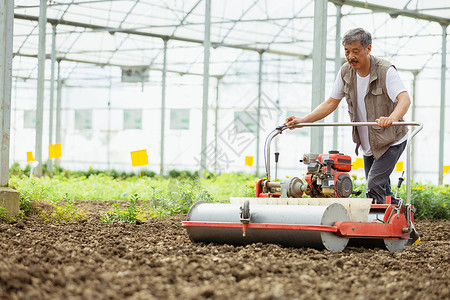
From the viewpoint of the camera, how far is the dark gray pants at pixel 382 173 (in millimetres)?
4531

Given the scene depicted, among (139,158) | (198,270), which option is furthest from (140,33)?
(198,270)

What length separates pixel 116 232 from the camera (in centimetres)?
494

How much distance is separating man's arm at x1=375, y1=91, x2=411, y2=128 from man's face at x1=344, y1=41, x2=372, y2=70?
0.35 metres

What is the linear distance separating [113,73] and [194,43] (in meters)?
3.78

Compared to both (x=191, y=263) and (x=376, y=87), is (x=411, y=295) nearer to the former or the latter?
(x=191, y=263)

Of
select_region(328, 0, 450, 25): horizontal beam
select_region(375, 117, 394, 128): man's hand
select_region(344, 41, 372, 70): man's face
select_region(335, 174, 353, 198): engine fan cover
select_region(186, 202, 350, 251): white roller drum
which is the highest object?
select_region(328, 0, 450, 25): horizontal beam

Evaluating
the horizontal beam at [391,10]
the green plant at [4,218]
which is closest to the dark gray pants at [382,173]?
the green plant at [4,218]

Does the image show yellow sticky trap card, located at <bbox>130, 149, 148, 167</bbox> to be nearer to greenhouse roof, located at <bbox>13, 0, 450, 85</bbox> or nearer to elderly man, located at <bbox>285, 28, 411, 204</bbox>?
elderly man, located at <bbox>285, 28, 411, 204</bbox>

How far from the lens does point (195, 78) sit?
24000 millimetres

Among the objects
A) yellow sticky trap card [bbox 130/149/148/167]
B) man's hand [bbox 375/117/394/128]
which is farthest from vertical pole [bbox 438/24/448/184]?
man's hand [bbox 375/117/394/128]

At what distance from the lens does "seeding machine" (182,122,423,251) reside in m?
3.91

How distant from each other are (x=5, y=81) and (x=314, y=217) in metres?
3.52

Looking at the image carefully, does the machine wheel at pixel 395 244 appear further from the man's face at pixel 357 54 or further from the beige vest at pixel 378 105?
the man's face at pixel 357 54

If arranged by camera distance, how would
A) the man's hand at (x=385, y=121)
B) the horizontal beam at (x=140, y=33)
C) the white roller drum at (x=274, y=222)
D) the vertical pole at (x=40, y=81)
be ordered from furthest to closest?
the horizontal beam at (x=140, y=33)
the vertical pole at (x=40, y=81)
the man's hand at (x=385, y=121)
the white roller drum at (x=274, y=222)
